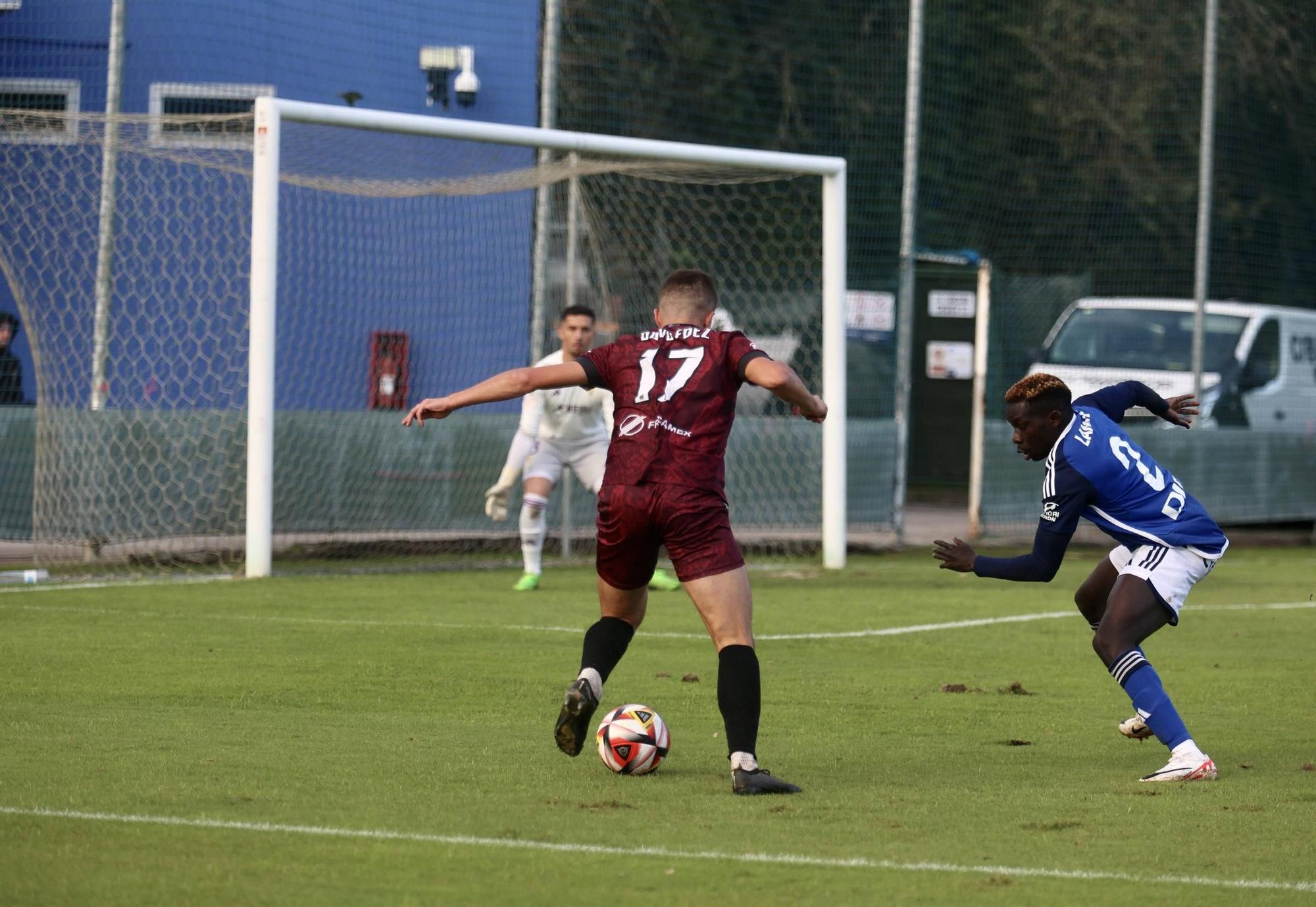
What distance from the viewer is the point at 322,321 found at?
14930 millimetres

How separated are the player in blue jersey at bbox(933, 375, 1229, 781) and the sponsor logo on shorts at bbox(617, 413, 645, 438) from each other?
1220mm

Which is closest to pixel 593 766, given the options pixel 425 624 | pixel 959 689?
pixel 959 689

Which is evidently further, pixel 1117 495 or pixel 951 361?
pixel 951 361

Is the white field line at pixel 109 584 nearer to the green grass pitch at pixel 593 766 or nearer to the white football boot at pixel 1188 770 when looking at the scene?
the green grass pitch at pixel 593 766

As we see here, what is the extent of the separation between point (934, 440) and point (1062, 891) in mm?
19489

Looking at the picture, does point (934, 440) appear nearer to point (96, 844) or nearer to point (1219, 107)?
point (1219, 107)

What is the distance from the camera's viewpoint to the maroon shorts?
6.18m

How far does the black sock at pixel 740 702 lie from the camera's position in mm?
6020

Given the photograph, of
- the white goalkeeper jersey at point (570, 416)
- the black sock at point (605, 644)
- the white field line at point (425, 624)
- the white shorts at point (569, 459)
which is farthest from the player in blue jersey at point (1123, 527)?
the white shorts at point (569, 459)

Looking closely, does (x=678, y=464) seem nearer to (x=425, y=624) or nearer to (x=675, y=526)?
(x=675, y=526)

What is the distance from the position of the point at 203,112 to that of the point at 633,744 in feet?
36.7

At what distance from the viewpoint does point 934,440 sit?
23.9 meters

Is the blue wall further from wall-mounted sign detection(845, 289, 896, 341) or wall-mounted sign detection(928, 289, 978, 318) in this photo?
wall-mounted sign detection(928, 289, 978, 318)

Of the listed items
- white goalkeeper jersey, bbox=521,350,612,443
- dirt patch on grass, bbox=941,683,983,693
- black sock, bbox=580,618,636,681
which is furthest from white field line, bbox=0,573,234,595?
black sock, bbox=580,618,636,681
